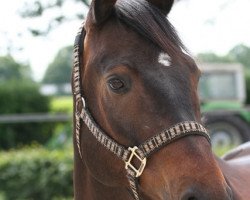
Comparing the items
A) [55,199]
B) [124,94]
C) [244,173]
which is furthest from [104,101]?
[55,199]

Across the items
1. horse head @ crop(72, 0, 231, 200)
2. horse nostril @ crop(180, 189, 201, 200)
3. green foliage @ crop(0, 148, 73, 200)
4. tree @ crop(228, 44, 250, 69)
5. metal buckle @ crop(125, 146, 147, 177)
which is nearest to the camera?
→ horse nostril @ crop(180, 189, 201, 200)

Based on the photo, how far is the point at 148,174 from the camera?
2.11 meters

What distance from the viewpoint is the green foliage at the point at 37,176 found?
7.23m

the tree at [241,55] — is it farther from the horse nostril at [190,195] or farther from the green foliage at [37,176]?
the horse nostril at [190,195]

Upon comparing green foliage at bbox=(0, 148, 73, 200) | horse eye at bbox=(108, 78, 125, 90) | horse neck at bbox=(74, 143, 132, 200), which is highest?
horse eye at bbox=(108, 78, 125, 90)

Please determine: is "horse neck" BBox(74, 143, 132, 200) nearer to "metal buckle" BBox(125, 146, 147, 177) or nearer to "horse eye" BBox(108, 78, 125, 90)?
"metal buckle" BBox(125, 146, 147, 177)

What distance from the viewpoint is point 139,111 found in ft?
7.02

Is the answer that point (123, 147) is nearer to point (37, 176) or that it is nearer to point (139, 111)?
point (139, 111)

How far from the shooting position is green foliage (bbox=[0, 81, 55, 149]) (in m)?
15.5

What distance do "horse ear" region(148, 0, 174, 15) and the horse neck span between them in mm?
754

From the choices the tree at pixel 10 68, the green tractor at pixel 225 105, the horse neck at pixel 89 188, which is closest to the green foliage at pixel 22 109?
the tree at pixel 10 68

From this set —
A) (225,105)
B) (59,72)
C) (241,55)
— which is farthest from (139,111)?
(241,55)

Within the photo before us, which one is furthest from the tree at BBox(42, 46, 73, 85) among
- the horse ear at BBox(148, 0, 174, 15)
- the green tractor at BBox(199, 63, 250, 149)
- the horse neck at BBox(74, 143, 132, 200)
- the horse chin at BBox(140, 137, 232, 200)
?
the horse chin at BBox(140, 137, 232, 200)

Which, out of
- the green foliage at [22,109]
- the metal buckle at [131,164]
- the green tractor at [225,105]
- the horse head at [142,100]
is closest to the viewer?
the horse head at [142,100]
